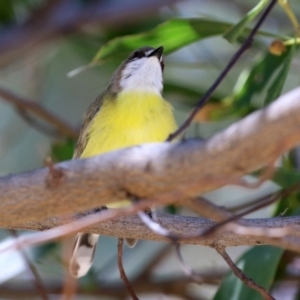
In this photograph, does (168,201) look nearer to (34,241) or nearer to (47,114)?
(34,241)

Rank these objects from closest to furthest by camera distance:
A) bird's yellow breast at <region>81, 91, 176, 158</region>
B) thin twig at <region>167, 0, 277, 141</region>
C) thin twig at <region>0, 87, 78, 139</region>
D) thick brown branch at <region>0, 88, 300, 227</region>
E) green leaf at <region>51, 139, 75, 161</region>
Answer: thick brown branch at <region>0, 88, 300, 227</region>
thin twig at <region>167, 0, 277, 141</region>
bird's yellow breast at <region>81, 91, 176, 158</region>
thin twig at <region>0, 87, 78, 139</region>
green leaf at <region>51, 139, 75, 161</region>

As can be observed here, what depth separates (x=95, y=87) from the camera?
17.0 ft

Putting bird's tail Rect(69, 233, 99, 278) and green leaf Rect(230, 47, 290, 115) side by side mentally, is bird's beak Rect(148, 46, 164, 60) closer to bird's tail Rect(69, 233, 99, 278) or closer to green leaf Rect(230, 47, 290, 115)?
green leaf Rect(230, 47, 290, 115)

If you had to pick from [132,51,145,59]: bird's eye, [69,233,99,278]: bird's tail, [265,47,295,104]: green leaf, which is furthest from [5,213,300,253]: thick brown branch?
[132,51,145,59]: bird's eye

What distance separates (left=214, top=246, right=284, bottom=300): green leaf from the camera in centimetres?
240

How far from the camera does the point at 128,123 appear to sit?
2.55 meters

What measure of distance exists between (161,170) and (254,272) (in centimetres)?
129

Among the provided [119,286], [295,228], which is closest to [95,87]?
[119,286]

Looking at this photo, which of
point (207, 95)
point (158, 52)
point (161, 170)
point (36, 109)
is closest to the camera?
point (161, 170)

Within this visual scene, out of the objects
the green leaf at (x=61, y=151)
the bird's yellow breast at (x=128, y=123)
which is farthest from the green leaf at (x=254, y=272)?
the green leaf at (x=61, y=151)

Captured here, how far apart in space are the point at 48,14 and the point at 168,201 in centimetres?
311

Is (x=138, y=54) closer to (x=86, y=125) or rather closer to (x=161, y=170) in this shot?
(x=86, y=125)

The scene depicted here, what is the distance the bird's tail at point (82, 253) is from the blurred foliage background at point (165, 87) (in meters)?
0.18

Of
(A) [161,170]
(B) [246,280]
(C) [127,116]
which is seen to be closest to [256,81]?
(C) [127,116]
